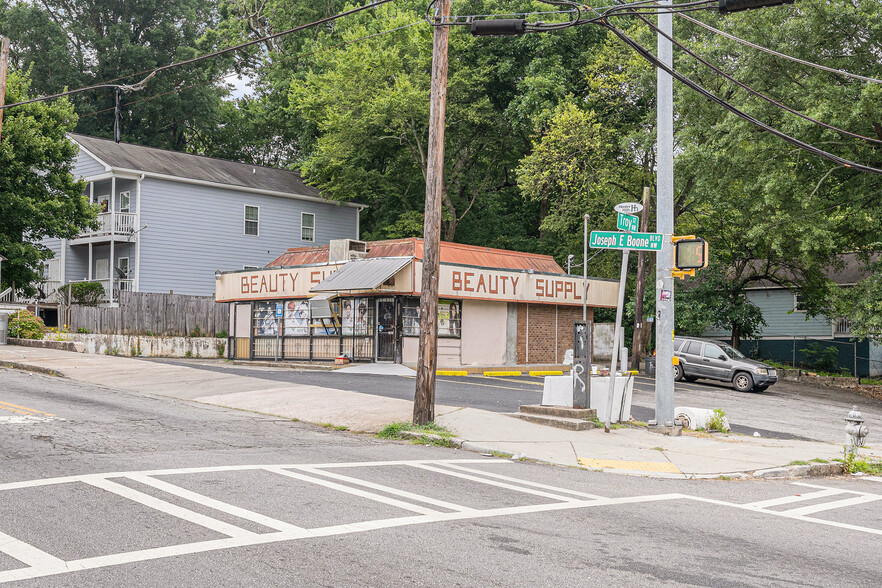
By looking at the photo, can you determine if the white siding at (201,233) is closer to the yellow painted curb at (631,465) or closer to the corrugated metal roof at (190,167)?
the corrugated metal roof at (190,167)

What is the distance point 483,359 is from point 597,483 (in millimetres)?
20043

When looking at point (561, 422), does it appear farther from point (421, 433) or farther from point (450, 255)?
point (450, 255)

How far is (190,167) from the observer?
38.3 metres

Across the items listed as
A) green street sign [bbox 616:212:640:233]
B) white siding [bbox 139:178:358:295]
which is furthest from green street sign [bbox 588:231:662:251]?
white siding [bbox 139:178:358:295]

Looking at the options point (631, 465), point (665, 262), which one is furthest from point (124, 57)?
point (631, 465)

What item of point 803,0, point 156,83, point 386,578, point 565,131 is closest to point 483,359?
point 565,131

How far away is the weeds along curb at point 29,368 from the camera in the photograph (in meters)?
20.4

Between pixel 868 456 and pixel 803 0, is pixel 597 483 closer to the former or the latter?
pixel 868 456

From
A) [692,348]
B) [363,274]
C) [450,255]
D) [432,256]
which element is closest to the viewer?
[432,256]

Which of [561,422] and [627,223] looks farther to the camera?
[561,422]

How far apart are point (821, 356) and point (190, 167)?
30608mm

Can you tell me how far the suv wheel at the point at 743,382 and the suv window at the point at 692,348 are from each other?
1.78m

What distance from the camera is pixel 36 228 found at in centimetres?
3266

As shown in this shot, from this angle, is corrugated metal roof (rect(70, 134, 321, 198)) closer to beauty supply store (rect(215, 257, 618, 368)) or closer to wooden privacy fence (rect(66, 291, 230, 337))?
wooden privacy fence (rect(66, 291, 230, 337))
